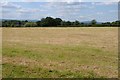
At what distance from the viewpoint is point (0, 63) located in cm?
1220

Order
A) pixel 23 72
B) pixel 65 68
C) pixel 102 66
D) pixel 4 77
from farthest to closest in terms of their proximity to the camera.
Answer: pixel 102 66
pixel 65 68
pixel 23 72
pixel 4 77

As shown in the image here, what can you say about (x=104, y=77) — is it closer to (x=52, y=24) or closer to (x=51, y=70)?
(x=51, y=70)

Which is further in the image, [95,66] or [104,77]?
[95,66]

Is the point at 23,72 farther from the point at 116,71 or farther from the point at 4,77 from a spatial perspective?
the point at 116,71

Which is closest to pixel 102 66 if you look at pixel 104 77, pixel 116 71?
pixel 116 71

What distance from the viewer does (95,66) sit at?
11969 mm

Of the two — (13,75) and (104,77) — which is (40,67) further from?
(104,77)

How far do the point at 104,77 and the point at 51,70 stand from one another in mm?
2207

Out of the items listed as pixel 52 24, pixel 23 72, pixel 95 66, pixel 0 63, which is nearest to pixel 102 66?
pixel 95 66

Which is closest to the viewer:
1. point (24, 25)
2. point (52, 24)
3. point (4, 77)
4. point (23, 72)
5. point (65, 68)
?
point (4, 77)

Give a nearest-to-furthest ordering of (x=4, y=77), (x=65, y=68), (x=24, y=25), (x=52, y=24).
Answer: (x=4, y=77) → (x=65, y=68) → (x=52, y=24) → (x=24, y=25)

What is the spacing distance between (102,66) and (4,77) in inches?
184

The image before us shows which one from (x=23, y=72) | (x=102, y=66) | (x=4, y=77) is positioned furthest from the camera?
(x=102, y=66)

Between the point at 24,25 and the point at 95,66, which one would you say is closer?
the point at 95,66
